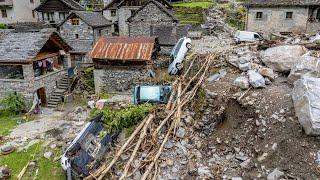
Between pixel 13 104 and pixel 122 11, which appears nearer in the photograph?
pixel 13 104

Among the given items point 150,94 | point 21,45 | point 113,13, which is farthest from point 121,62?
point 113,13

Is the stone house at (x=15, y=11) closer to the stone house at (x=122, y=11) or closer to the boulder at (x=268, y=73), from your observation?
the stone house at (x=122, y=11)

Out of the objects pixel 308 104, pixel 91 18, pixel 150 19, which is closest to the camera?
pixel 308 104

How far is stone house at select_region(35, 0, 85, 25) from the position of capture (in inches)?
1620

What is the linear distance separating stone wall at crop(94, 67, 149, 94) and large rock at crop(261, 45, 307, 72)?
8305 millimetres

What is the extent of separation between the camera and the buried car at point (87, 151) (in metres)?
12.9

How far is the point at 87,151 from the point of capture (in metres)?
13.6

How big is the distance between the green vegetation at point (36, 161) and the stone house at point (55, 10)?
28.9 metres

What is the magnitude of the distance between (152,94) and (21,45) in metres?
10.8

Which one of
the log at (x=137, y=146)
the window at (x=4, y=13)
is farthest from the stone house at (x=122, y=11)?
the log at (x=137, y=146)

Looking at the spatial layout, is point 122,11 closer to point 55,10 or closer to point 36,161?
point 55,10

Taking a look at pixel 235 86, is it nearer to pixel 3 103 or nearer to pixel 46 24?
pixel 3 103

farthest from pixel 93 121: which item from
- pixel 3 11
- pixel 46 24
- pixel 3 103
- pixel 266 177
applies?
pixel 3 11

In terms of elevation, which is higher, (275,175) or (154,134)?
(154,134)
